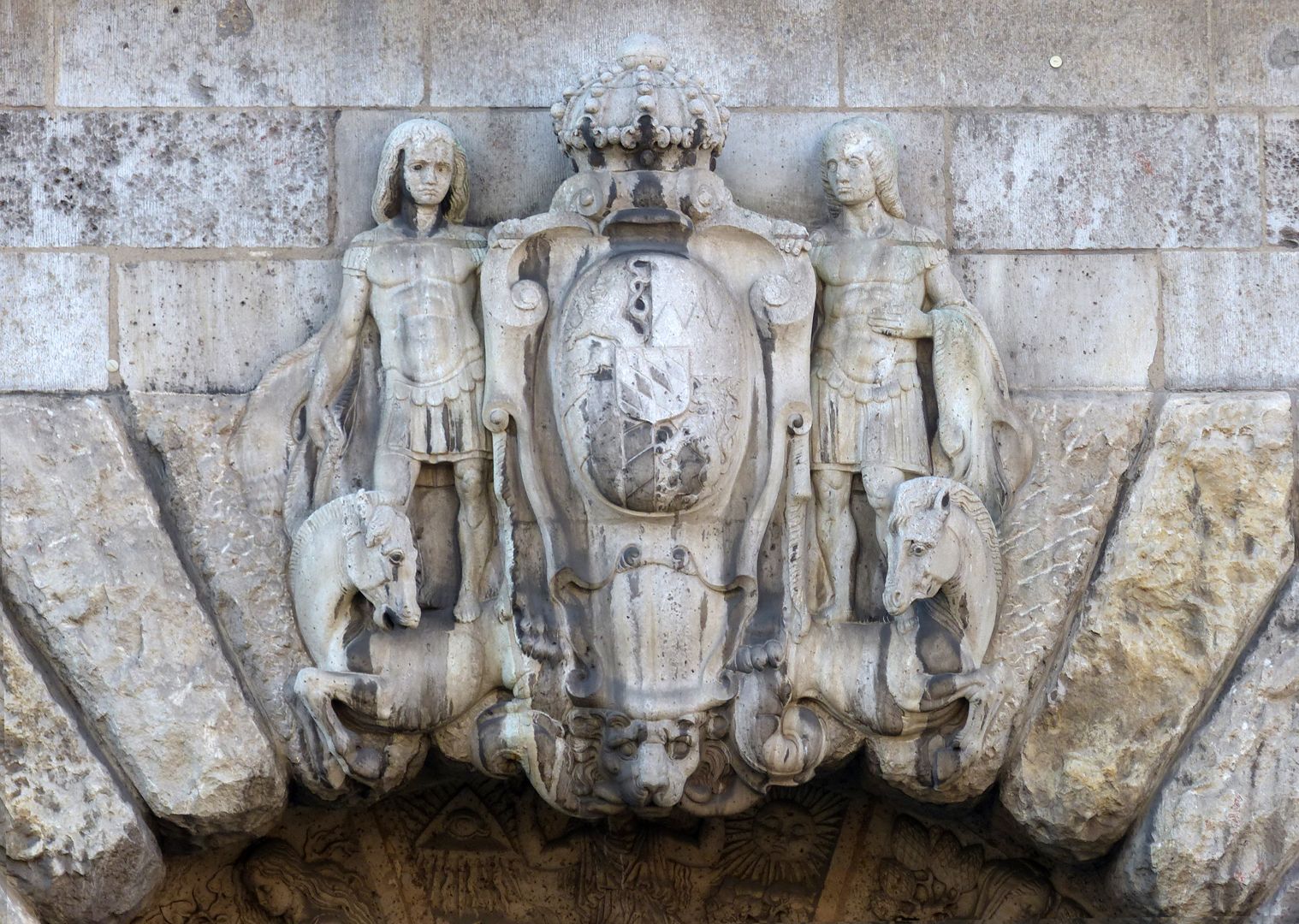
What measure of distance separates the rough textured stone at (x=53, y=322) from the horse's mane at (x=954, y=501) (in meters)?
1.89

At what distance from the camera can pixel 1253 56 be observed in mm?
6055

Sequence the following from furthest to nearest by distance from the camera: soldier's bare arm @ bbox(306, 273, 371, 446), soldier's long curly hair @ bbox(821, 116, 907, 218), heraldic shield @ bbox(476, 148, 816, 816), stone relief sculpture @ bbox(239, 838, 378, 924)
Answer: stone relief sculpture @ bbox(239, 838, 378, 924) → soldier's long curly hair @ bbox(821, 116, 907, 218) → soldier's bare arm @ bbox(306, 273, 371, 446) → heraldic shield @ bbox(476, 148, 816, 816)

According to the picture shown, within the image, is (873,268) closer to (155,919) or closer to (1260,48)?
(1260,48)

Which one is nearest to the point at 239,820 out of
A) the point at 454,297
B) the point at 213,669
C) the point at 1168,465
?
the point at 213,669

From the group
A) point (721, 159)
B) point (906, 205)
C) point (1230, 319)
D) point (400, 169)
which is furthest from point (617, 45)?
point (1230, 319)

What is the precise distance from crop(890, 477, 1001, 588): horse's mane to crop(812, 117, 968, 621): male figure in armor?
10 centimetres

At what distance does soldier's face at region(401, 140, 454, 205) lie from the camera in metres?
5.71

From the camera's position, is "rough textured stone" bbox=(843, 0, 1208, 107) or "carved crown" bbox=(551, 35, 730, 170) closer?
"carved crown" bbox=(551, 35, 730, 170)

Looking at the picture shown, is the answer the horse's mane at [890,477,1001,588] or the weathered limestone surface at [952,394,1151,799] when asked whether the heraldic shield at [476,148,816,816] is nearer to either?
A: the horse's mane at [890,477,1001,588]

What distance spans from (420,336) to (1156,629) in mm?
1851

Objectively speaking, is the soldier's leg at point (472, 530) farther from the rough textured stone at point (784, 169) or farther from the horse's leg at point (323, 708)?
the rough textured stone at point (784, 169)

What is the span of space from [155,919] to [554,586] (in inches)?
56.6

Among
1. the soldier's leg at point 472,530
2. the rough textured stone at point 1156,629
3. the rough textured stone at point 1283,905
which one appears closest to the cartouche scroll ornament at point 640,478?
the soldier's leg at point 472,530

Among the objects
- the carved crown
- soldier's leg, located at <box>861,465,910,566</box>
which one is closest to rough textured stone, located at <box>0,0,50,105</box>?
the carved crown
